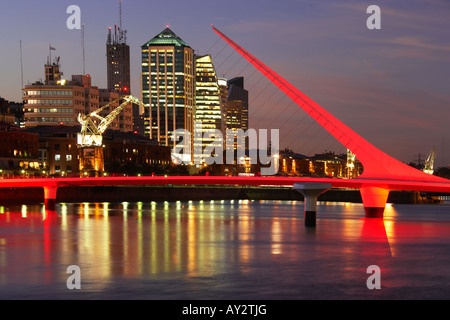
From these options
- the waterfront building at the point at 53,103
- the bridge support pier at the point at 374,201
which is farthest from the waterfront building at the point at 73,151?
the bridge support pier at the point at 374,201

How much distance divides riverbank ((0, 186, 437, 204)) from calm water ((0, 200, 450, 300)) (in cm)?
2817

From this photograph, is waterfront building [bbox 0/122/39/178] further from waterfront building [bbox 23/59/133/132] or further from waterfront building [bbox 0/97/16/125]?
waterfront building [bbox 0/97/16/125]

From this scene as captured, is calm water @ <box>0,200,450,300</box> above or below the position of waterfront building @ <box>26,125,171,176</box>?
below

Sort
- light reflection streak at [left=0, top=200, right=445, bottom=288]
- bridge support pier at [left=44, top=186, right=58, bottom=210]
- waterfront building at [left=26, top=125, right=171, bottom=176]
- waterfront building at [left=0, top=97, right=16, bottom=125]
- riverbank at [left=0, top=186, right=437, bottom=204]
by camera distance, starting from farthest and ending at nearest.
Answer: waterfront building at [left=0, top=97, right=16, bottom=125], waterfront building at [left=26, top=125, right=171, bottom=176], riverbank at [left=0, top=186, right=437, bottom=204], bridge support pier at [left=44, top=186, right=58, bottom=210], light reflection streak at [left=0, top=200, right=445, bottom=288]

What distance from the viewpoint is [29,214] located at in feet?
222

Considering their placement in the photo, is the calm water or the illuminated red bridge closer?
the calm water

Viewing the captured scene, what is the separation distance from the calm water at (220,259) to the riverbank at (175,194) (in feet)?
92.4

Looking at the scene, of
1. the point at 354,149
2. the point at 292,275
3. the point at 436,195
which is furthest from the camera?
the point at 436,195

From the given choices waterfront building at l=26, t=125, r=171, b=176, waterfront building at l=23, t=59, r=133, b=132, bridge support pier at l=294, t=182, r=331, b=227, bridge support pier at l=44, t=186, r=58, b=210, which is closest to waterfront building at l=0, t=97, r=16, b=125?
waterfront building at l=23, t=59, r=133, b=132

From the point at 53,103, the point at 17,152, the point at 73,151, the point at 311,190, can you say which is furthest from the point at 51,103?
the point at 311,190

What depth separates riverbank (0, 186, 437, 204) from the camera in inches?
3477
